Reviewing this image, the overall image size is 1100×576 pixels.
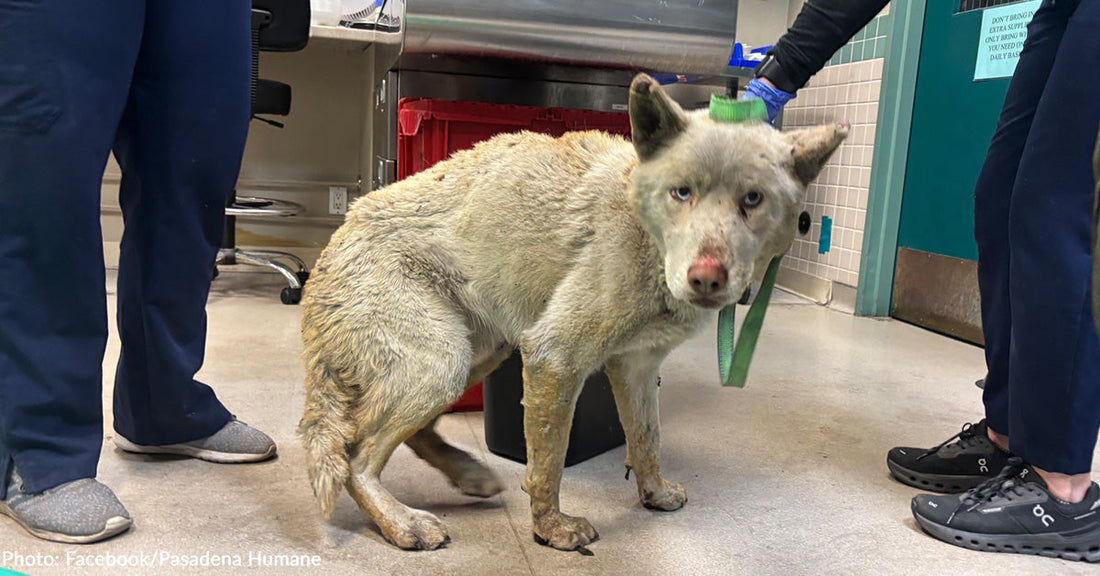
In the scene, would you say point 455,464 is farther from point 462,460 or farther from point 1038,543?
point 1038,543

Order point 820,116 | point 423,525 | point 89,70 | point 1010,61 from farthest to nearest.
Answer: point 820,116 < point 1010,61 < point 423,525 < point 89,70

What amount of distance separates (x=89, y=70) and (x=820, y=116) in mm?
3499

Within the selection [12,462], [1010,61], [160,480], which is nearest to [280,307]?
[160,480]

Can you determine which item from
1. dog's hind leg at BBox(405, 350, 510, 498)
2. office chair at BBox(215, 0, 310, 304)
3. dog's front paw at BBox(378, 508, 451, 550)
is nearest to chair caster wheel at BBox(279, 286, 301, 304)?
office chair at BBox(215, 0, 310, 304)

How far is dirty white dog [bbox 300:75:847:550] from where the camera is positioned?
4.41 feet

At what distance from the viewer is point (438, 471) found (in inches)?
68.0

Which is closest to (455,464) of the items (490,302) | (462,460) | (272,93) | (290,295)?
(462,460)

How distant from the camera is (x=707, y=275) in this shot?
1085 millimetres

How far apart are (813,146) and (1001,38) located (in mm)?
2415

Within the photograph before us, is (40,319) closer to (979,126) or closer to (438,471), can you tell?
(438,471)

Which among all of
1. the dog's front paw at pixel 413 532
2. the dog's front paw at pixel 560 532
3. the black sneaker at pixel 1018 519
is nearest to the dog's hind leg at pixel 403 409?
the dog's front paw at pixel 413 532

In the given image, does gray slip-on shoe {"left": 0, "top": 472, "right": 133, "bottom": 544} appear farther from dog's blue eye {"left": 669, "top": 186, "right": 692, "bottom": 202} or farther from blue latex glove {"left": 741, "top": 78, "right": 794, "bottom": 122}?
blue latex glove {"left": 741, "top": 78, "right": 794, "bottom": 122}

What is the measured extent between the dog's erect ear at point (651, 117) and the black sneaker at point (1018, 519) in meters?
0.94

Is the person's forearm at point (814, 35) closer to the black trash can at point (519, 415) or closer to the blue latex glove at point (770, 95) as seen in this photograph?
the blue latex glove at point (770, 95)
